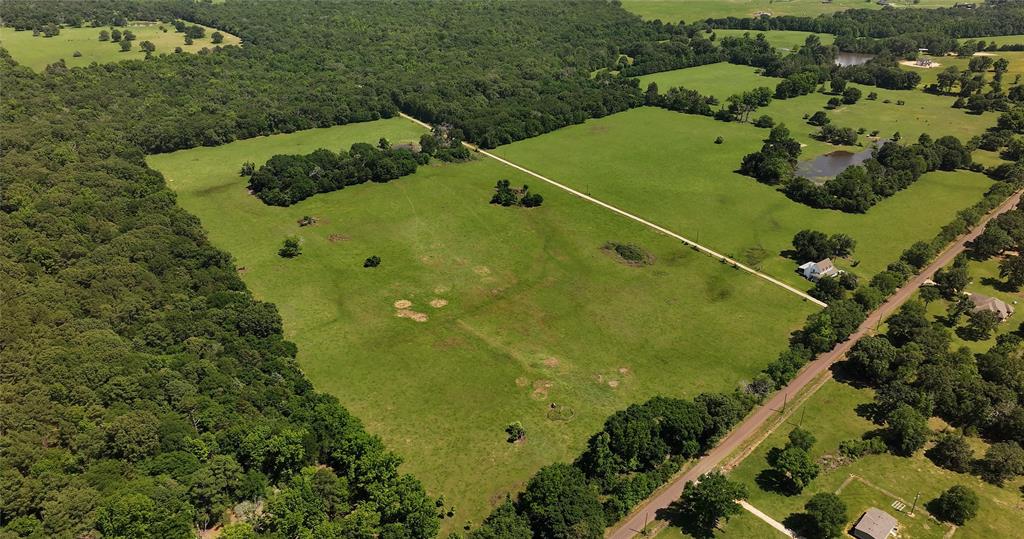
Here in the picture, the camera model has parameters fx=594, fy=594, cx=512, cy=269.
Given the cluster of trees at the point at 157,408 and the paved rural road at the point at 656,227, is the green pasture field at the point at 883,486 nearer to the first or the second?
the paved rural road at the point at 656,227

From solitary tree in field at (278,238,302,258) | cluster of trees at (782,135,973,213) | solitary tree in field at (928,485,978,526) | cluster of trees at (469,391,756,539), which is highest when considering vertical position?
cluster of trees at (782,135,973,213)

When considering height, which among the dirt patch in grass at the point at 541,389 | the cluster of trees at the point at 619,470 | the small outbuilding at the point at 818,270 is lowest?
the dirt patch in grass at the point at 541,389

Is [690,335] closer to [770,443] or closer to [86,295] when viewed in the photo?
[770,443]

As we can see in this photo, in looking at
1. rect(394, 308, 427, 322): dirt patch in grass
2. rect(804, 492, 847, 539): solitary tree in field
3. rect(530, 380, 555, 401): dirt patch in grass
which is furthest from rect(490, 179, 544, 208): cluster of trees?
rect(804, 492, 847, 539): solitary tree in field

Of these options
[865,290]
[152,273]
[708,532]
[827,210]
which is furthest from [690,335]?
[152,273]

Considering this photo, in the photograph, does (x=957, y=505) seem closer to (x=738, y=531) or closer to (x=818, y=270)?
(x=738, y=531)

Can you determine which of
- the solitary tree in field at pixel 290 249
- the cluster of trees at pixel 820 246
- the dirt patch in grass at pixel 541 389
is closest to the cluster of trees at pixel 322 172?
the solitary tree in field at pixel 290 249

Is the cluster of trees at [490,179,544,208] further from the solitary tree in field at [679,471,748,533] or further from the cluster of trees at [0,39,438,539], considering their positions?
the solitary tree in field at [679,471,748,533]
